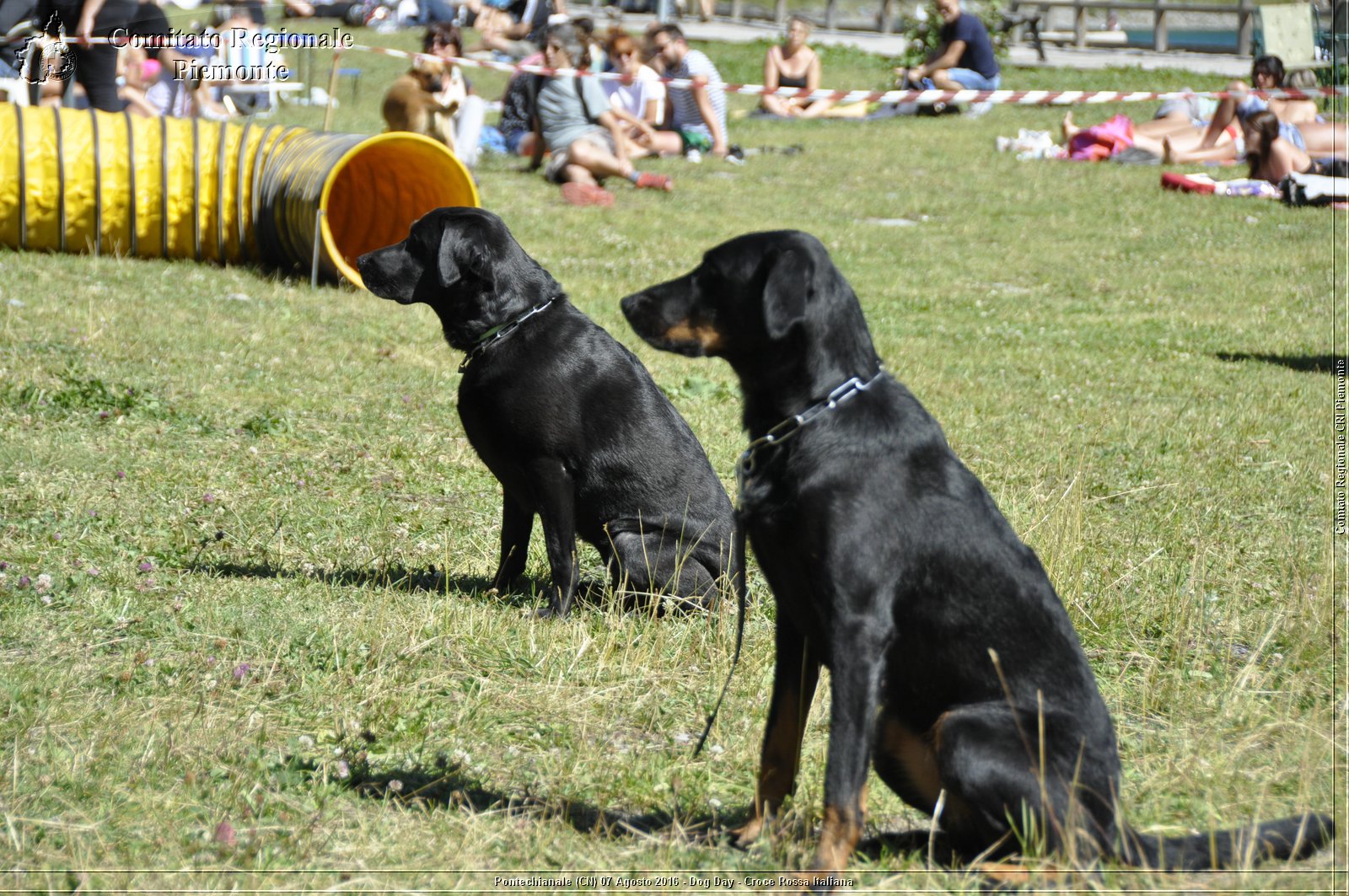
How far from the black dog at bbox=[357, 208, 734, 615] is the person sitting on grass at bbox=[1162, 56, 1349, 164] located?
1208 cm

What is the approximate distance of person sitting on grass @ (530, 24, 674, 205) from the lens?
14.3m

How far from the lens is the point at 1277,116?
15047 mm

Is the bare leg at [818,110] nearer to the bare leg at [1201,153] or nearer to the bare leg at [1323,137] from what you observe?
the bare leg at [1201,153]

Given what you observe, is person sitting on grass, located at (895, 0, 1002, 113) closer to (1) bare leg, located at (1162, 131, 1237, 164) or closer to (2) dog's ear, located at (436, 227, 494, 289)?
(1) bare leg, located at (1162, 131, 1237, 164)

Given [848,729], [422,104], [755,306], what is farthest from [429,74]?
[848,729]

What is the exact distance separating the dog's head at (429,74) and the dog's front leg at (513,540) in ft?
37.9

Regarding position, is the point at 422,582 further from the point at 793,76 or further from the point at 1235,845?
the point at 793,76

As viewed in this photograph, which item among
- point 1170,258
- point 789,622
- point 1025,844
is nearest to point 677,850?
point 789,622

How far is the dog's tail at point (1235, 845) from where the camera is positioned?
2809 millimetres

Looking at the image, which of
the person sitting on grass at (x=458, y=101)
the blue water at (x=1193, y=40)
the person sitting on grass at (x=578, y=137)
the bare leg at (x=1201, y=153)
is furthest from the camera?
the blue water at (x=1193, y=40)

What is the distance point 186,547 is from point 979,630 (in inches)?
134

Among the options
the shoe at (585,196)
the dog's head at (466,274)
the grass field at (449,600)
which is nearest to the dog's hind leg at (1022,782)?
the grass field at (449,600)

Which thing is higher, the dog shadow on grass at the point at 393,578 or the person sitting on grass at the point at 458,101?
the person sitting on grass at the point at 458,101

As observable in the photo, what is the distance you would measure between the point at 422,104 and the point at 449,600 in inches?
469
